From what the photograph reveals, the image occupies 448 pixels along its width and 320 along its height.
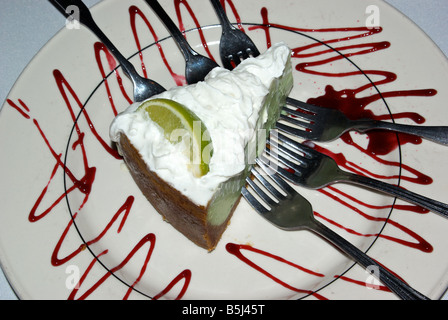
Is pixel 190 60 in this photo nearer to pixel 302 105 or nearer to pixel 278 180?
pixel 302 105

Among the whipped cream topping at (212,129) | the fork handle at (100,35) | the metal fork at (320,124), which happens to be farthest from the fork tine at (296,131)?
the fork handle at (100,35)

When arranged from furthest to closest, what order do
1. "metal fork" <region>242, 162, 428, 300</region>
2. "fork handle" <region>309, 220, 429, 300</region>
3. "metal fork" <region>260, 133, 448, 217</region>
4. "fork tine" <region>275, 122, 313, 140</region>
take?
1. "fork tine" <region>275, 122, 313, 140</region>
2. "metal fork" <region>260, 133, 448, 217</region>
3. "metal fork" <region>242, 162, 428, 300</region>
4. "fork handle" <region>309, 220, 429, 300</region>

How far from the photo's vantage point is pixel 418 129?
2293mm

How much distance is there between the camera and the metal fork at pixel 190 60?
264cm

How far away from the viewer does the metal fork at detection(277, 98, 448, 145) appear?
2.40 meters

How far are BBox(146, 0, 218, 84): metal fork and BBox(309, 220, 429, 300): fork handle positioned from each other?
116cm

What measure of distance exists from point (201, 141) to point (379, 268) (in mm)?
967

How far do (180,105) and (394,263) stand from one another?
4.01ft

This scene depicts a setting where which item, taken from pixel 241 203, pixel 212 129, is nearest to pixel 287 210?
pixel 241 203

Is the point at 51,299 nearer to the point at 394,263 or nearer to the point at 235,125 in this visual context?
the point at 235,125

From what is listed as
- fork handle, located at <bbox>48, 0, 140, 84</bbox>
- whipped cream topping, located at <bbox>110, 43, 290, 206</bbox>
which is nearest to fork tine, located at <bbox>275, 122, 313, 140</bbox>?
whipped cream topping, located at <bbox>110, 43, 290, 206</bbox>

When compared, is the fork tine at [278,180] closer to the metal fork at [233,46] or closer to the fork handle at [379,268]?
the fork handle at [379,268]

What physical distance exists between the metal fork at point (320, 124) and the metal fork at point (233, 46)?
0.40 metres

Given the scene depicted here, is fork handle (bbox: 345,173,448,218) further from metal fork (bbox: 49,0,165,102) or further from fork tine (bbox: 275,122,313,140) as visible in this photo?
metal fork (bbox: 49,0,165,102)
